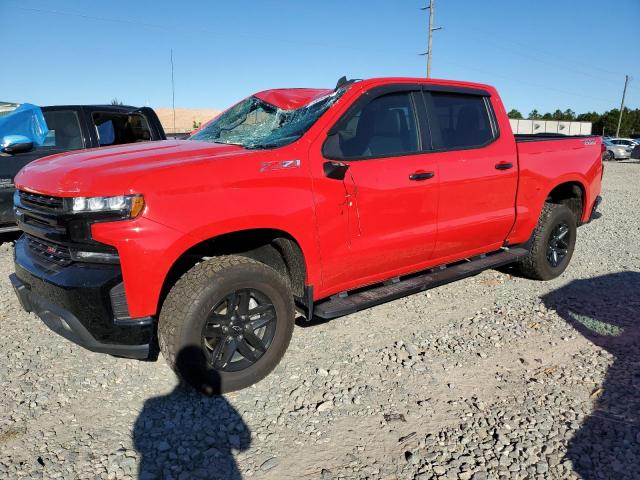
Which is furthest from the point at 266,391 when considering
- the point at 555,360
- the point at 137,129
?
the point at 137,129

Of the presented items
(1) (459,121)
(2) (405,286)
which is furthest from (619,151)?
(2) (405,286)

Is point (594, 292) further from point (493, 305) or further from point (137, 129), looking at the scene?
point (137, 129)

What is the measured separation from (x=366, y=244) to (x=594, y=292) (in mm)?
2861

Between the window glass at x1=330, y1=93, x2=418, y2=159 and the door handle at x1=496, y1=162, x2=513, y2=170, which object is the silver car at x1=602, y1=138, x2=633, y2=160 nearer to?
the door handle at x1=496, y1=162, x2=513, y2=170

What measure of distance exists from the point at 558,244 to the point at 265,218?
3796 millimetres

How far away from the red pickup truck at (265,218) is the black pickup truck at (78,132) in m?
2.97

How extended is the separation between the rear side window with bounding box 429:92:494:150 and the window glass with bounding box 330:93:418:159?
0.26m

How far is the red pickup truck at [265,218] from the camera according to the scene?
8.87 feet

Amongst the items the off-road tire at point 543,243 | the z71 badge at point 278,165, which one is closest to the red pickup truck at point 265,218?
the z71 badge at point 278,165

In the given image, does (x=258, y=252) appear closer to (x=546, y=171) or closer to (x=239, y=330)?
(x=239, y=330)

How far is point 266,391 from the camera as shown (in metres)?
3.17

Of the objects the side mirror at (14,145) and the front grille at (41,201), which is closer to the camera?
the front grille at (41,201)

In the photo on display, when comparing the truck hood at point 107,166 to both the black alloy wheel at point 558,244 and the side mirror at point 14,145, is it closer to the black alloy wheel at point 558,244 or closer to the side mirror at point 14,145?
the side mirror at point 14,145

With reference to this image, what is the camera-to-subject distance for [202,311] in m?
2.86
